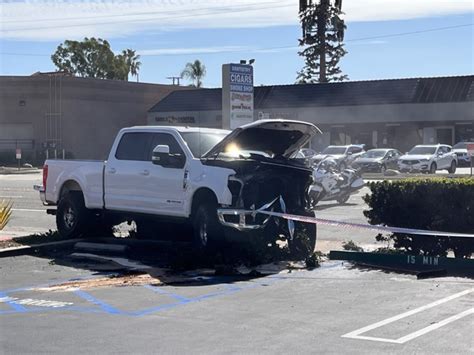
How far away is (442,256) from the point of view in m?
11.0

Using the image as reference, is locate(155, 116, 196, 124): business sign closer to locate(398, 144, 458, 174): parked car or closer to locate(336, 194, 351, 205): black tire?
locate(398, 144, 458, 174): parked car

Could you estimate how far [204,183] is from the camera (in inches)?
464

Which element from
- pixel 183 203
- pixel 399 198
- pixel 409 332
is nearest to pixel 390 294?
pixel 409 332

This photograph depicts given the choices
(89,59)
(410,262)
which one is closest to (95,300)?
(410,262)

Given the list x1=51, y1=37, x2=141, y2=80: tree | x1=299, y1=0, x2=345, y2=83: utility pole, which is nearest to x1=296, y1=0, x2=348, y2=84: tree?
x1=299, y1=0, x2=345, y2=83: utility pole

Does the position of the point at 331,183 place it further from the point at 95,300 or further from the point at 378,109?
the point at 378,109

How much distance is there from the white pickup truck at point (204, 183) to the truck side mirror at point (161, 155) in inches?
0.6

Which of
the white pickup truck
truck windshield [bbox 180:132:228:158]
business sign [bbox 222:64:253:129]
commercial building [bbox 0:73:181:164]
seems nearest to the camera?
the white pickup truck

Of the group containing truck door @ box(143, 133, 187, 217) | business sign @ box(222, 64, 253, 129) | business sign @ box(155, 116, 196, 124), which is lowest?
truck door @ box(143, 133, 187, 217)

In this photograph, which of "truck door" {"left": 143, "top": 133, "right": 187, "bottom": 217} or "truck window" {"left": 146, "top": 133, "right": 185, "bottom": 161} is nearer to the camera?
"truck door" {"left": 143, "top": 133, "right": 187, "bottom": 217}

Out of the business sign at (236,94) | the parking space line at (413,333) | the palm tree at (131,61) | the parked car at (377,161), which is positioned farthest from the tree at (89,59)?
the parking space line at (413,333)

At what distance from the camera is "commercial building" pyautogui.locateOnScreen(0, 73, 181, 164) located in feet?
196

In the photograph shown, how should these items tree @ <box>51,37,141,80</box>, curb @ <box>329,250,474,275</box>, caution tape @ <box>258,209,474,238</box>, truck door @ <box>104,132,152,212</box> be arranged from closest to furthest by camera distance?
1. curb @ <box>329,250,474,275</box>
2. caution tape @ <box>258,209,474,238</box>
3. truck door @ <box>104,132,152,212</box>
4. tree @ <box>51,37,141,80</box>

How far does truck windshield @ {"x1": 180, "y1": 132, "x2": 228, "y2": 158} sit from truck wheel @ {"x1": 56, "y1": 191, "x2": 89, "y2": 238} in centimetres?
253
